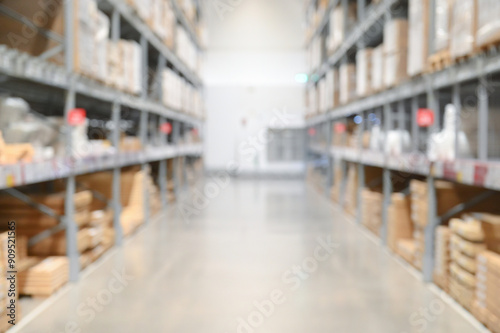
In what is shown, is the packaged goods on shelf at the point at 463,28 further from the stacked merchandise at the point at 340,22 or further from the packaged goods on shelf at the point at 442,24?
the stacked merchandise at the point at 340,22

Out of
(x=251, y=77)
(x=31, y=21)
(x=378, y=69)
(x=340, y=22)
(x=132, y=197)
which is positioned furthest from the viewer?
(x=251, y=77)

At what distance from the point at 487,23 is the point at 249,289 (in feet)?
8.89

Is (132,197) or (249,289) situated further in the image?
(132,197)

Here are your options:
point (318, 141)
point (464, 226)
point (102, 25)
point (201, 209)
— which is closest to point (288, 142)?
point (318, 141)

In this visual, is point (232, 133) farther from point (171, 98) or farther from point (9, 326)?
point (9, 326)

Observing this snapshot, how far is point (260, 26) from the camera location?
17344mm

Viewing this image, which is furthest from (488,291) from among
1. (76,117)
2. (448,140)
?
(76,117)

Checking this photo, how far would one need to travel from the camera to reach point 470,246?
349 cm

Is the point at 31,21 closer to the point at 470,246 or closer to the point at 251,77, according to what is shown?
the point at 470,246

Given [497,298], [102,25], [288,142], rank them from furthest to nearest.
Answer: [288,142]
[102,25]
[497,298]

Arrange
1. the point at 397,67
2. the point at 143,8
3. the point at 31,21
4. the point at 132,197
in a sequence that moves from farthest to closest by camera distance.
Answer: the point at 132,197
the point at 143,8
the point at 397,67
the point at 31,21

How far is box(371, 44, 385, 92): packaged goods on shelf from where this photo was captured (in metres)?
6.16

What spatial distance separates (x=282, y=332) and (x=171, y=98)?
667cm

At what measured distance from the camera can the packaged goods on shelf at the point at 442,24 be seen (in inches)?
157
